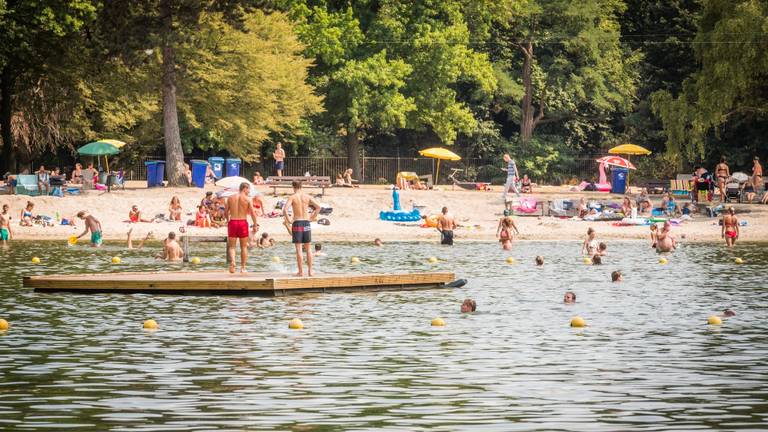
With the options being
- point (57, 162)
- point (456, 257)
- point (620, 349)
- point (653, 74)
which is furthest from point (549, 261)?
point (57, 162)

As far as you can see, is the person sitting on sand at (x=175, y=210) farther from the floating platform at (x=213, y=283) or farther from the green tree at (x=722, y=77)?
the green tree at (x=722, y=77)

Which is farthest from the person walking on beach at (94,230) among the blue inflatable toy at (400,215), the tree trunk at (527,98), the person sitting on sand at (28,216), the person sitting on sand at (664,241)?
the tree trunk at (527,98)

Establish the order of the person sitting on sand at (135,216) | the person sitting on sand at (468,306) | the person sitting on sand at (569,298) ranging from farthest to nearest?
the person sitting on sand at (135,216), the person sitting on sand at (569,298), the person sitting on sand at (468,306)

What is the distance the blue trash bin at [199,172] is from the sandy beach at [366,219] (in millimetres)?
438

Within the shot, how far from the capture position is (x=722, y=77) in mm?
55062

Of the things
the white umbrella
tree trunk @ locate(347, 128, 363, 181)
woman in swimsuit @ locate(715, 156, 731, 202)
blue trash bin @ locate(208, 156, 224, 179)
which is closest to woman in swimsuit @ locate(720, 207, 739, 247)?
woman in swimsuit @ locate(715, 156, 731, 202)

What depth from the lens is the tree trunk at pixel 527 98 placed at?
7338 cm

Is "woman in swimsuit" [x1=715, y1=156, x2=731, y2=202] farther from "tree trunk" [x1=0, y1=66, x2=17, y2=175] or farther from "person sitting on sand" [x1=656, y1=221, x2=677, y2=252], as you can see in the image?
"tree trunk" [x1=0, y1=66, x2=17, y2=175]

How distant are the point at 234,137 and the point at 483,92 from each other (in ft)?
55.7

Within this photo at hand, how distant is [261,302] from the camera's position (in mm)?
25953

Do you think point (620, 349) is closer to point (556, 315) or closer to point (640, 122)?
point (556, 315)

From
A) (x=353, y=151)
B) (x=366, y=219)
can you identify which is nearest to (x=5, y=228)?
(x=366, y=219)

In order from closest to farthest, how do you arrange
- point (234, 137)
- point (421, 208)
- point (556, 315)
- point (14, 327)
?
point (14, 327)
point (556, 315)
point (421, 208)
point (234, 137)

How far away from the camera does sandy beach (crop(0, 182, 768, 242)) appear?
46.8m
